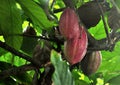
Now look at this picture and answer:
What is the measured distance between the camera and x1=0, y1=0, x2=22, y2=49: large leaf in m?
0.88

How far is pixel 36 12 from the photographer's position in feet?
2.77

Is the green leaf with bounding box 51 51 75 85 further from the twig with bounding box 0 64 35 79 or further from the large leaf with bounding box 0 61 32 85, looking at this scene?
the large leaf with bounding box 0 61 32 85

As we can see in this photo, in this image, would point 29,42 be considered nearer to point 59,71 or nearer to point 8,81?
point 8,81

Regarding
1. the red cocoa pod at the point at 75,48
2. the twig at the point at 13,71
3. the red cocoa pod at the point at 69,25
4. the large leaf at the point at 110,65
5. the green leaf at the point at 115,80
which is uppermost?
the red cocoa pod at the point at 69,25

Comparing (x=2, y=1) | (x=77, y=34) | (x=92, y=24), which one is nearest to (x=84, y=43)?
(x=77, y=34)

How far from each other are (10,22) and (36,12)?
4.1 inches

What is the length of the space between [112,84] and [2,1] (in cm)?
51

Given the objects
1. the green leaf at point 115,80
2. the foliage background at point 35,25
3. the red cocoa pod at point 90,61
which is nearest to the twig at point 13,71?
the foliage background at point 35,25

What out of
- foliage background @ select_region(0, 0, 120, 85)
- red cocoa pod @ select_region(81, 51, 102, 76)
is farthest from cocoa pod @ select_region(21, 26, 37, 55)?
red cocoa pod @ select_region(81, 51, 102, 76)

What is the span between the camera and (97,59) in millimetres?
977

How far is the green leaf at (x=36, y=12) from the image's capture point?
834 millimetres

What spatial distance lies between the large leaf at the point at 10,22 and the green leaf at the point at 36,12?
5 centimetres

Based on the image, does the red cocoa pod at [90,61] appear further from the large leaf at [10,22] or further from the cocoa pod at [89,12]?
the large leaf at [10,22]

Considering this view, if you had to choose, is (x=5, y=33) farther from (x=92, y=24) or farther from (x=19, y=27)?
(x=92, y=24)
